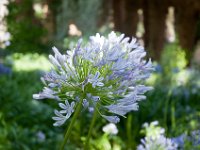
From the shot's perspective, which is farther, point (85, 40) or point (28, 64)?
point (85, 40)

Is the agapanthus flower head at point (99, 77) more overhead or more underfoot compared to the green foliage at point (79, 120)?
more underfoot

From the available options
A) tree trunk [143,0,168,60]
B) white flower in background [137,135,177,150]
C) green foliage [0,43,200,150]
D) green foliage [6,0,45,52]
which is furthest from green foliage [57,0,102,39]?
white flower in background [137,135,177,150]

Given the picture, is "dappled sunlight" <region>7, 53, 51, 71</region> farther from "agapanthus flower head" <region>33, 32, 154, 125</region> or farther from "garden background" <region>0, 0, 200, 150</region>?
"agapanthus flower head" <region>33, 32, 154, 125</region>

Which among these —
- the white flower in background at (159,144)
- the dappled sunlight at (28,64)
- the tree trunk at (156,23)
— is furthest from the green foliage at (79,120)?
the tree trunk at (156,23)

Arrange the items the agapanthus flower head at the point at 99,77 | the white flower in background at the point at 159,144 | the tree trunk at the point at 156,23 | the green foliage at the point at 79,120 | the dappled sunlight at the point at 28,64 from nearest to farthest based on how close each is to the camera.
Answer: the agapanthus flower head at the point at 99,77 < the white flower in background at the point at 159,144 < the green foliage at the point at 79,120 < the dappled sunlight at the point at 28,64 < the tree trunk at the point at 156,23

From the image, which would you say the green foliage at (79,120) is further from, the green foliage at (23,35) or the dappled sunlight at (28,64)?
the green foliage at (23,35)

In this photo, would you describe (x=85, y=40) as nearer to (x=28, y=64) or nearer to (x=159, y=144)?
(x=28, y=64)

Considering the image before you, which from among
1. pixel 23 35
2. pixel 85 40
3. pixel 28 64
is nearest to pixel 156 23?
pixel 23 35

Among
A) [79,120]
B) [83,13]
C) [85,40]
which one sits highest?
[83,13]
